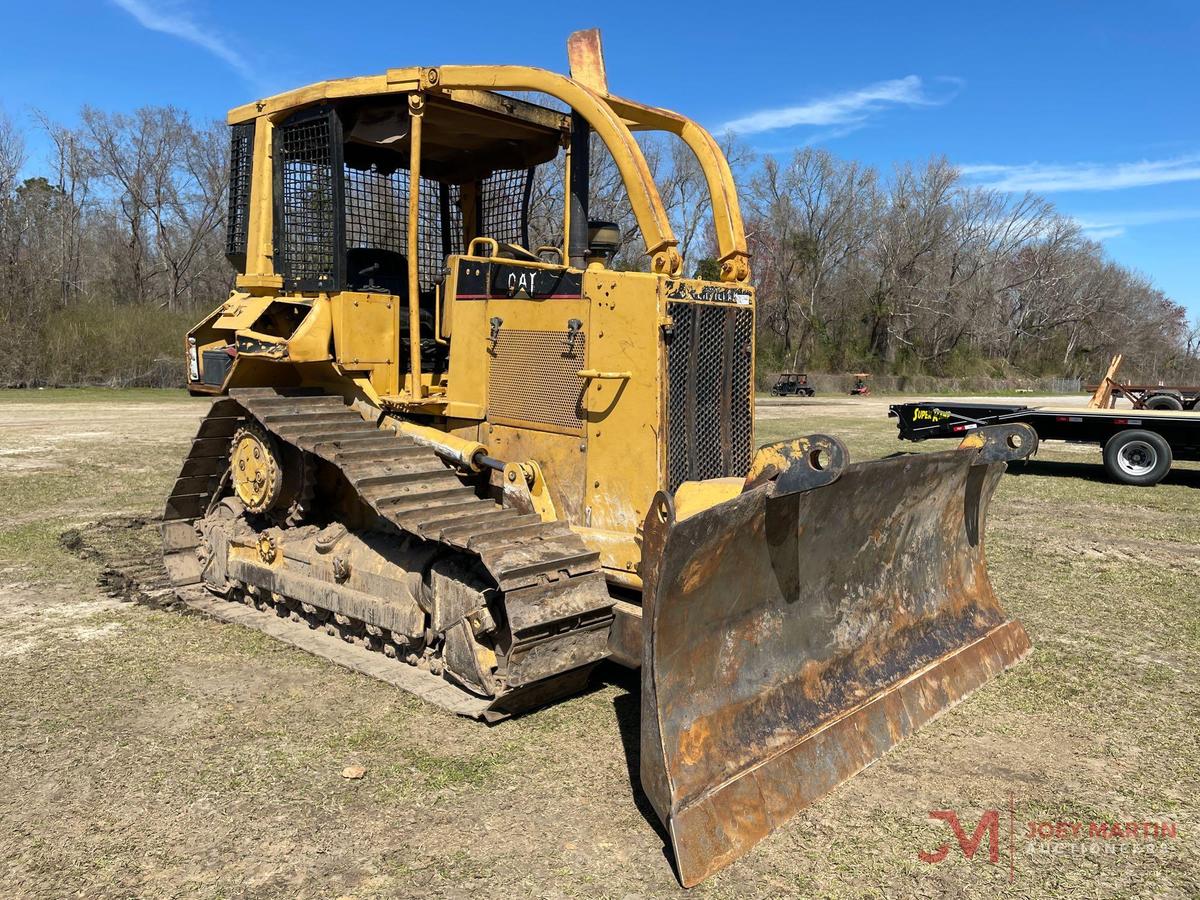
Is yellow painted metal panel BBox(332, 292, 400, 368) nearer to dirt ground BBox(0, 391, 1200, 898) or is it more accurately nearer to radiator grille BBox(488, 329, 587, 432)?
radiator grille BBox(488, 329, 587, 432)

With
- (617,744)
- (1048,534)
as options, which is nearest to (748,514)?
(617,744)

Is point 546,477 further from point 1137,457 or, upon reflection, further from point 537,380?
point 1137,457

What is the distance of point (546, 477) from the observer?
5.06 meters

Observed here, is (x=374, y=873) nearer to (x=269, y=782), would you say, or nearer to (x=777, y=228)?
(x=269, y=782)

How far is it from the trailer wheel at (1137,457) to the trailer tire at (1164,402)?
20.9 feet

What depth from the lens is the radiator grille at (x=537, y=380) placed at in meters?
4.90

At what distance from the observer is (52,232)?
43844 millimetres

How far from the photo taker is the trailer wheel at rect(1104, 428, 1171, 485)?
13.1 metres

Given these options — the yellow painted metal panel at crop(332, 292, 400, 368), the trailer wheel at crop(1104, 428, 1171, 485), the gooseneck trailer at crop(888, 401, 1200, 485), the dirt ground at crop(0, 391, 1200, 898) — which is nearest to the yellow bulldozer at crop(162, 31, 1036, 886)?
the yellow painted metal panel at crop(332, 292, 400, 368)

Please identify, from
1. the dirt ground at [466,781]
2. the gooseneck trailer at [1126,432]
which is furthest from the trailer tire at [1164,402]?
the dirt ground at [466,781]

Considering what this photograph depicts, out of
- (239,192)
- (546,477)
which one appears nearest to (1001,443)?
(546,477)

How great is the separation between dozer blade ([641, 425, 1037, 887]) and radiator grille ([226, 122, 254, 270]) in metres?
4.33

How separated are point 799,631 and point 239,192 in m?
4.88

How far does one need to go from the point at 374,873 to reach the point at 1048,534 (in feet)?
27.6
